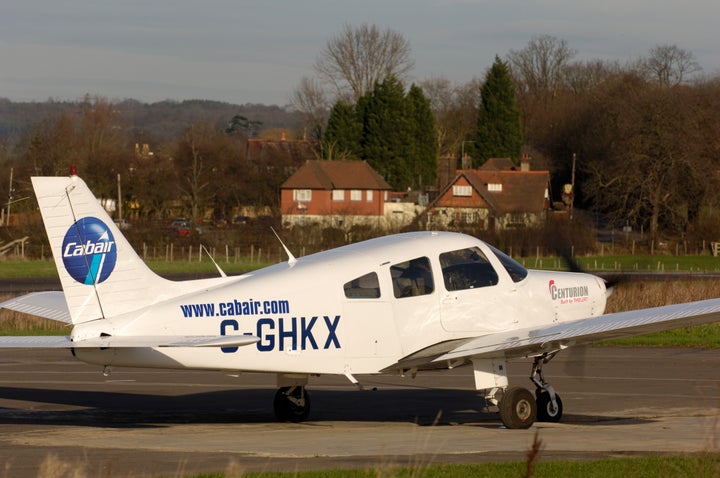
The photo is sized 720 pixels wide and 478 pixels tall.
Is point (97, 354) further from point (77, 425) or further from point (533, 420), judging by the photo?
point (533, 420)

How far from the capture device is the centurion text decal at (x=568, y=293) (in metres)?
14.9

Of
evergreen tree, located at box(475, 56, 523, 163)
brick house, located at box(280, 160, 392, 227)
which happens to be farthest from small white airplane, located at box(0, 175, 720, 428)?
evergreen tree, located at box(475, 56, 523, 163)

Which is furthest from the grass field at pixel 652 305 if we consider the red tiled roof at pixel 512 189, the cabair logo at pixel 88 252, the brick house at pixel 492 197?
the red tiled roof at pixel 512 189

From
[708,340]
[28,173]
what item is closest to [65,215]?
[708,340]

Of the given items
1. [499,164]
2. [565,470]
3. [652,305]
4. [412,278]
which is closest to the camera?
[565,470]

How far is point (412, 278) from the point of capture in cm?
1392

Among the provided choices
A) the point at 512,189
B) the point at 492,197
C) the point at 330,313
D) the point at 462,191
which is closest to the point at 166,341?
the point at 330,313

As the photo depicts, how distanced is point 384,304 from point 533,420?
2432mm

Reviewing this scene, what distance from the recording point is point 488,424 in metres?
14.6

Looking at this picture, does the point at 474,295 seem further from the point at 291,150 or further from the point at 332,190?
the point at 291,150

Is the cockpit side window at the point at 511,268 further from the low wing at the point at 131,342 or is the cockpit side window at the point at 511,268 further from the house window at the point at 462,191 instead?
the house window at the point at 462,191

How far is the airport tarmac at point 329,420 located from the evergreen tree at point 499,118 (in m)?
83.9

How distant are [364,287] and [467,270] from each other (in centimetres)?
148

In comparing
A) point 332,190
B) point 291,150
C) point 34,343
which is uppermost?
point 291,150
